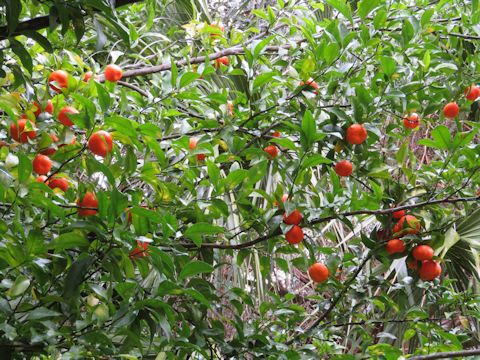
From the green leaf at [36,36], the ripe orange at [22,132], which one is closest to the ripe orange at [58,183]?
the ripe orange at [22,132]

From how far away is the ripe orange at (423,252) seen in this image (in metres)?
1.05

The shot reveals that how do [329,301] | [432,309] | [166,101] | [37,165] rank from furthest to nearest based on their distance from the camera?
[432,309], [329,301], [166,101], [37,165]

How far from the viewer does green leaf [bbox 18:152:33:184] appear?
0.71 m

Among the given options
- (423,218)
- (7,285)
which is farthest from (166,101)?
(423,218)

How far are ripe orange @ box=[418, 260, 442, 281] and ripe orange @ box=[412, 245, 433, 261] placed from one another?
25mm

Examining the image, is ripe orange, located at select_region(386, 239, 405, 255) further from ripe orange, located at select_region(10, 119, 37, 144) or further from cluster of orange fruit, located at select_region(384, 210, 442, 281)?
ripe orange, located at select_region(10, 119, 37, 144)

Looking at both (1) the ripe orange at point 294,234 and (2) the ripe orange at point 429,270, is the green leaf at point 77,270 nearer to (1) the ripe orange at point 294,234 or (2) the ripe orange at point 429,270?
(1) the ripe orange at point 294,234

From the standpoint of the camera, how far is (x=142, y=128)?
2.83 feet

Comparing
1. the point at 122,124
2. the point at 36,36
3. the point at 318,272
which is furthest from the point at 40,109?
the point at 318,272

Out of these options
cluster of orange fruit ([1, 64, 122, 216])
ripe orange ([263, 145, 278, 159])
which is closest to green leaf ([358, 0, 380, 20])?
ripe orange ([263, 145, 278, 159])

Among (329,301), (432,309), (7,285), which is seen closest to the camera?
(7,285)

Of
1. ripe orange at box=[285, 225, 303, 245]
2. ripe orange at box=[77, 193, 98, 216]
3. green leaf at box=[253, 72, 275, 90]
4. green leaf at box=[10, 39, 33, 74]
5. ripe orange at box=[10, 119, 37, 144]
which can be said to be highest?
green leaf at box=[10, 39, 33, 74]

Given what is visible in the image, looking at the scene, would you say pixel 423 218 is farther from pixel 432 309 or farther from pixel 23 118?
pixel 432 309

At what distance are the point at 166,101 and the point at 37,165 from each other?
30cm
